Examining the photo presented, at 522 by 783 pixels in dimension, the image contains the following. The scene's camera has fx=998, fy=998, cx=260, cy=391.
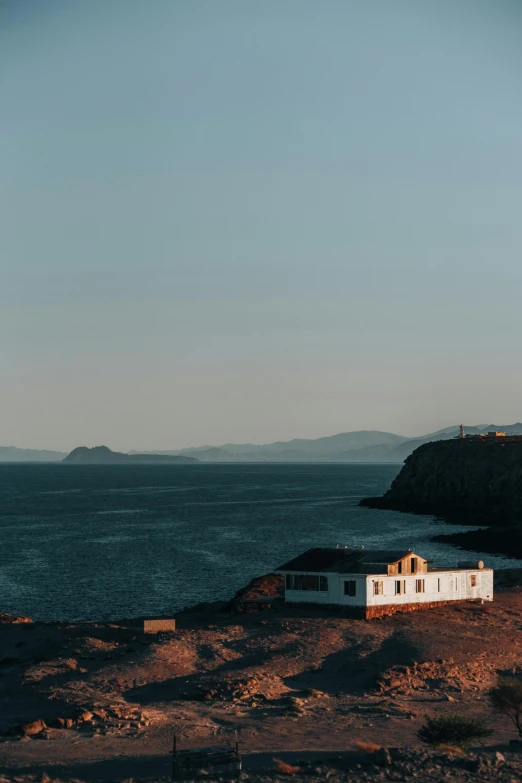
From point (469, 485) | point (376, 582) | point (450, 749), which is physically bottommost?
point (450, 749)

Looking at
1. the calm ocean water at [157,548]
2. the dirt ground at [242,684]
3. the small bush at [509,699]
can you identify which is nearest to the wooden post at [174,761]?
the dirt ground at [242,684]

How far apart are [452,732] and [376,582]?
83.7ft

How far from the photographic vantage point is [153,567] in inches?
4146

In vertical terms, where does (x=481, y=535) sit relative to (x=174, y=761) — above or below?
above

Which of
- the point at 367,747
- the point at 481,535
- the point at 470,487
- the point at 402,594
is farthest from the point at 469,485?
the point at 367,747

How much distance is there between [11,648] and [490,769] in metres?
32.2

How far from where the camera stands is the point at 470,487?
17812cm

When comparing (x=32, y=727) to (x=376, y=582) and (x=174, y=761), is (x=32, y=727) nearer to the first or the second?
(x=174, y=761)

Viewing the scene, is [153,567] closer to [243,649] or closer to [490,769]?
[243,649]

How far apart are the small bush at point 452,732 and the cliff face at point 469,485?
11176cm

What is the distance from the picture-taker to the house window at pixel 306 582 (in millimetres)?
67688

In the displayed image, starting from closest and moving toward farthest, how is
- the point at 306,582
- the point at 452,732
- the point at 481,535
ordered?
the point at 452,732
the point at 306,582
the point at 481,535

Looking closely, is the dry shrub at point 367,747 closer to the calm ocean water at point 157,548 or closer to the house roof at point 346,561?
the house roof at point 346,561

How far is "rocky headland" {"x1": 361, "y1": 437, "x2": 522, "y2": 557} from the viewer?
16088cm
